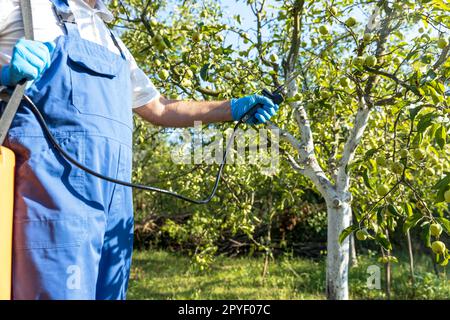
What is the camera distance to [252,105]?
209cm

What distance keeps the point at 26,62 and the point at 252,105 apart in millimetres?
971

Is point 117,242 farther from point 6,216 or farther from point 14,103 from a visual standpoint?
point 14,103

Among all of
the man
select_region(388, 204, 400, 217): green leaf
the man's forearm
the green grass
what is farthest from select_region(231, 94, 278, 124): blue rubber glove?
the green grass

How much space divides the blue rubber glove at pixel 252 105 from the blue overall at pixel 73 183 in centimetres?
52

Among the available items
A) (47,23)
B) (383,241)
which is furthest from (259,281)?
(47,23)

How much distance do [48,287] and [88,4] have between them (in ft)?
3.32

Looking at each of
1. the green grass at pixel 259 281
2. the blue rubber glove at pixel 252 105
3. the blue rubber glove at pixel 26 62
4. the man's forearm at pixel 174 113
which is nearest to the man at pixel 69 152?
the blue rubber glove at pixel 26 62

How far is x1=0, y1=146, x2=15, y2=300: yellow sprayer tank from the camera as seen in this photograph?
1364 millimetres

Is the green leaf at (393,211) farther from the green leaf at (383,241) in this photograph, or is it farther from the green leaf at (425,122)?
the green leaf at (425,122)

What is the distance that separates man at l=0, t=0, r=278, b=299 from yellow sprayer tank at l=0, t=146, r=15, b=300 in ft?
0.10

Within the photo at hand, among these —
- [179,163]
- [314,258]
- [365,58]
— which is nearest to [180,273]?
[314,258]

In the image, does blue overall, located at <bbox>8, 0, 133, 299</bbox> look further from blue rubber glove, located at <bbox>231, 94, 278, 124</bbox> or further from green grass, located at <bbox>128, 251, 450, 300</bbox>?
green grass, located at <bbox>128, 251, 450, 300</bbox>
